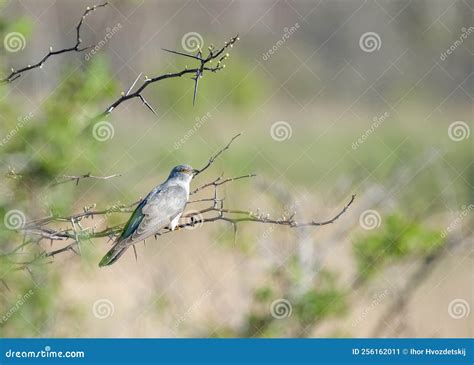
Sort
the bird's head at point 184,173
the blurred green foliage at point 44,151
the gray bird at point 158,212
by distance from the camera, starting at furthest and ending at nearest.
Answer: the bird's head at point 184,173
the gray bird at point 158,212
the blurred green foliage at point 44,151

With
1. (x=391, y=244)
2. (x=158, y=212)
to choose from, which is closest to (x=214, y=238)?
(x=158, y=212)

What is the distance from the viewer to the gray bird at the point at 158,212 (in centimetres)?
411

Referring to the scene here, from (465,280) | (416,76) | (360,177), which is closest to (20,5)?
(360,177)

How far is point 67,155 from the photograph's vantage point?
414cm

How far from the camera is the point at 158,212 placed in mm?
4402

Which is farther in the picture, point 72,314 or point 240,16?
point 240,16

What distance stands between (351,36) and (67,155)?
12.1 meters

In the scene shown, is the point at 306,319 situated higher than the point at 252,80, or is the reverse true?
the point at 252,80

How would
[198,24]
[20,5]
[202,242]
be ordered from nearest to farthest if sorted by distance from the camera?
[20,5]
[202,242]
[198,24]

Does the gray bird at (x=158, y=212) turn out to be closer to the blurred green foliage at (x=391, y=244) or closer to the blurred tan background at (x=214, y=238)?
the blurred tan background at (x=214, y=238)

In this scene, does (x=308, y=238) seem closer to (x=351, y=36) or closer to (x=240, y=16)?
(x=240, y=16)

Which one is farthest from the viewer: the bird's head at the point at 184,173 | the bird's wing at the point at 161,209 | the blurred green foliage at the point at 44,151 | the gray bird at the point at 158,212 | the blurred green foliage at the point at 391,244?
the blurred green foliage at the point at 391,244

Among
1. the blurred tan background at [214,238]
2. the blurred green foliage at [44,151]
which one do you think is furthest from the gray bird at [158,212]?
the blurred green foliage at [44,151]

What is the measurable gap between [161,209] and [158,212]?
22 mm
